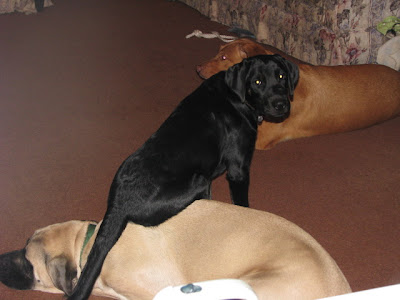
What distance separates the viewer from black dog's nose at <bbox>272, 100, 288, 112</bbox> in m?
2.73

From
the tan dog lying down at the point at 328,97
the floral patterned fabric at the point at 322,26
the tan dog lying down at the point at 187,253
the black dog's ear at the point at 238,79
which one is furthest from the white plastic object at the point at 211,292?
the floral patterned fabric at the point at 322,26

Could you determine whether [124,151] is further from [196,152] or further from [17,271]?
[17,271]

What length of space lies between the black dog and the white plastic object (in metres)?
1.01

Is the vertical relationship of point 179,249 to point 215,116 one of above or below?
below

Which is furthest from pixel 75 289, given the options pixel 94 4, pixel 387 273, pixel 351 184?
pixel 94 4

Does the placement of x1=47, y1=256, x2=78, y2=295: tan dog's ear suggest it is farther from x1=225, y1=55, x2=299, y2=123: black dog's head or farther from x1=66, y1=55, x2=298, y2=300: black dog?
x1=225, y1=55, x2=299, y2=123: black dog's head

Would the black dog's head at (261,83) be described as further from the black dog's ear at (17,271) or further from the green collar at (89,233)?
the black dog's ear at (17,271)

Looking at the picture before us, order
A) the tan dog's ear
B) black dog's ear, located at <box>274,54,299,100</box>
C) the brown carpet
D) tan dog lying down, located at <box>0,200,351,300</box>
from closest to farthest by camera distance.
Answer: tan dog lying down, located at <box>0,200,351,300</box>, the tan dog's ear, the brown carpet, black dog's ear, located at <box>274,54,299,100</box>

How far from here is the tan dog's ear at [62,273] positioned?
1.97 meters

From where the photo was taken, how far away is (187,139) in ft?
7.95

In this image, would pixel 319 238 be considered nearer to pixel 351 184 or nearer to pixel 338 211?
pixel 338 211

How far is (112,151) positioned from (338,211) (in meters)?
1.68

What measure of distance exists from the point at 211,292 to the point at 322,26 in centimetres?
378

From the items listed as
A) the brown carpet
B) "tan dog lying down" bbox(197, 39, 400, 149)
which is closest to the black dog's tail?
the brown carpet
